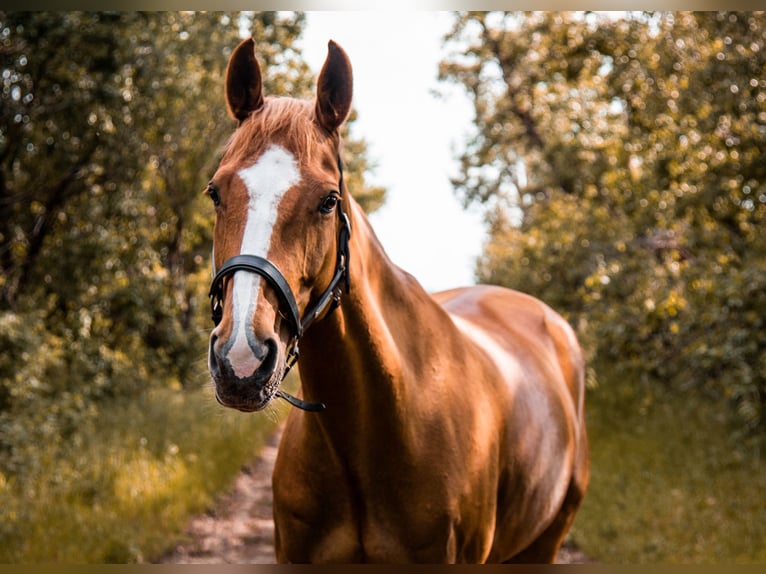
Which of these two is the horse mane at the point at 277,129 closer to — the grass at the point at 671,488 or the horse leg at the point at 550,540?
the horse leg at the point at 550,540

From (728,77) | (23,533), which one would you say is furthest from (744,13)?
(23,533)

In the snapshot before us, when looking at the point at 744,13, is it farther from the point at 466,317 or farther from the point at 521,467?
the point at 521,467

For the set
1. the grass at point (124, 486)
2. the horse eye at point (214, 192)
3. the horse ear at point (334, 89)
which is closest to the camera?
the horse eye at point (214, 192)

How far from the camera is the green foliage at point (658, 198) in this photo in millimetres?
5902

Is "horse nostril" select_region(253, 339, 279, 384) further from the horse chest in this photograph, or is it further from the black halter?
the horse chest

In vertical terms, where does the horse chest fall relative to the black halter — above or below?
below

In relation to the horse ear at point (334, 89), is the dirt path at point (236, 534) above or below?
below

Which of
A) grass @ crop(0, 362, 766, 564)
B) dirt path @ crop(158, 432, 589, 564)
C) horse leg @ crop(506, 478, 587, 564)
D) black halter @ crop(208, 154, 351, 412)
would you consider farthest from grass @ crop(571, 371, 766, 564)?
black halter @ crop(208, 154, 351, 412)

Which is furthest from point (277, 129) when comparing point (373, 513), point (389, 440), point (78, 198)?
point (78, 198)

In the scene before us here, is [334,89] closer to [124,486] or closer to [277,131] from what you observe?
[277,131]

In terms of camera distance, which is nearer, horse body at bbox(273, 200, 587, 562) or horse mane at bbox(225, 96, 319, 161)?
horse mane at bbox(225, 96, 319, 161)

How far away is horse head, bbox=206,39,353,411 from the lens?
180cm

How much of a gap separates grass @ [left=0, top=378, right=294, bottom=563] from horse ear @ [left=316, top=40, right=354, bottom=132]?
95.1 inches

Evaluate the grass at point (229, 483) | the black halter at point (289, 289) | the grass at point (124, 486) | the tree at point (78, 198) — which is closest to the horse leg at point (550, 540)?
the grass at point (229, 483)
